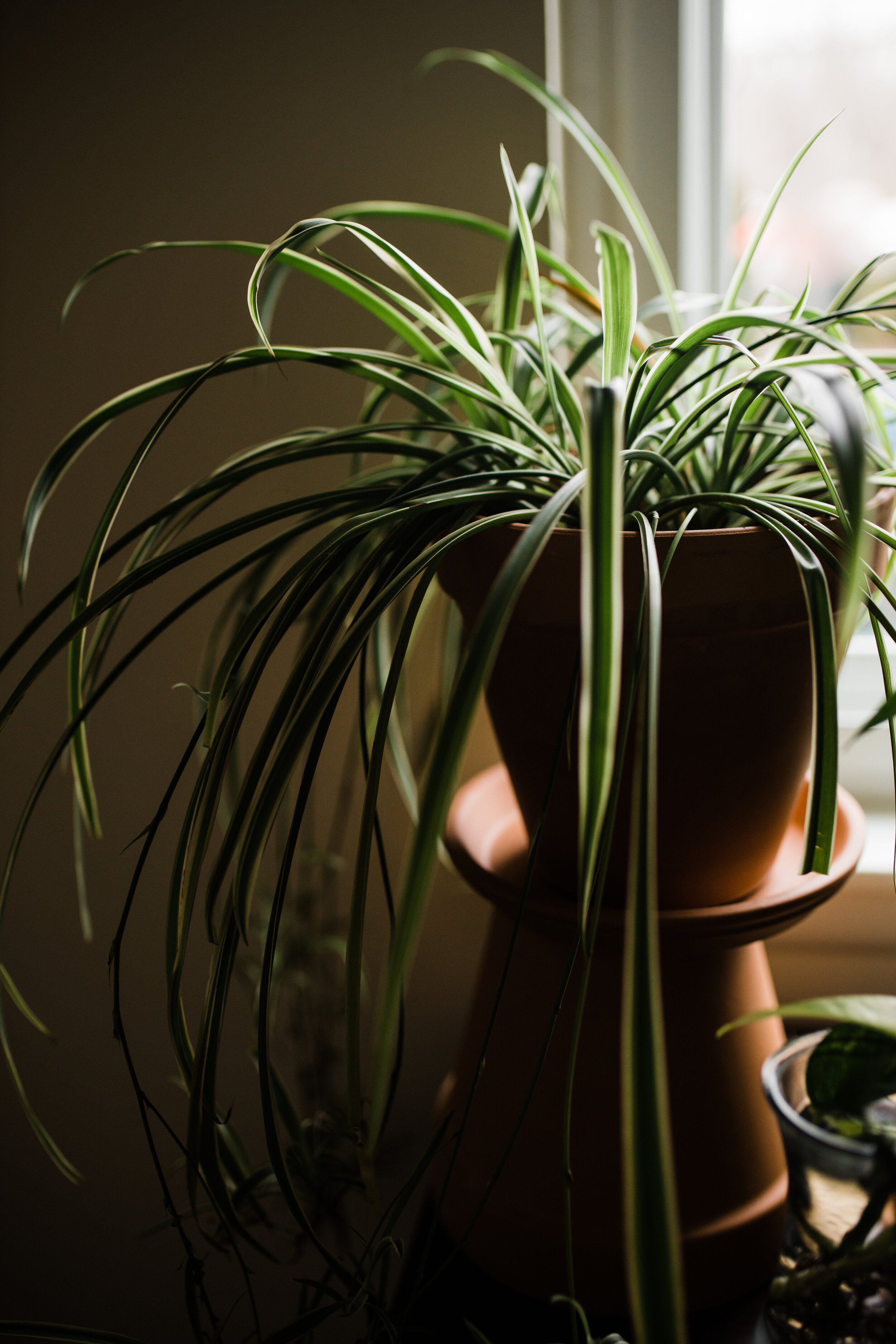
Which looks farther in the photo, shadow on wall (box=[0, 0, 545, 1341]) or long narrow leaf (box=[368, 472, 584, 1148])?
shadow on wall (box=[0, 0, 545, 1341])

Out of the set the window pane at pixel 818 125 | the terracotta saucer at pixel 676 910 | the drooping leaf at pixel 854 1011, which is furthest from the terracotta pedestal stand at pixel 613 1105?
the window pane at pixel 818 125

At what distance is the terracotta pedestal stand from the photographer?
515 mm

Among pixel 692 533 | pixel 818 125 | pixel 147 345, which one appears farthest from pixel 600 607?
pixel 818 125

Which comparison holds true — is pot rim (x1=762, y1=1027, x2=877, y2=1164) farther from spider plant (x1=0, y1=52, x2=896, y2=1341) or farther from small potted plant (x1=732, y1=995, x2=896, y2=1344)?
spider plant (x1=0, y1=52, x2=896, y2=1341)

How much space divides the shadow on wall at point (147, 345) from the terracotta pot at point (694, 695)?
1.08 ft

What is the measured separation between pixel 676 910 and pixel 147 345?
0.64 meters

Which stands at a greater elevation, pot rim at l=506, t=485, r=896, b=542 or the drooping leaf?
pot rim at l=506, t=485, r=896, b=542

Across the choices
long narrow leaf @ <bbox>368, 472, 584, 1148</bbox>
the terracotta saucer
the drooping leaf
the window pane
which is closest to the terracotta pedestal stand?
the terracotta saucer

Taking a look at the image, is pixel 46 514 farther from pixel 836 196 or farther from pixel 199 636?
pixel 836 196

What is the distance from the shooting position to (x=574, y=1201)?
20.4 inches

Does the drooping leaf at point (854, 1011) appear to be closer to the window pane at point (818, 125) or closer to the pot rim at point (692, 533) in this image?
the pot rim at point (692, 533)

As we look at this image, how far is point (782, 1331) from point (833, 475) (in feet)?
1.44

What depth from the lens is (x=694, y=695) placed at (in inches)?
18.4

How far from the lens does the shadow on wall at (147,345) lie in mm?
750
